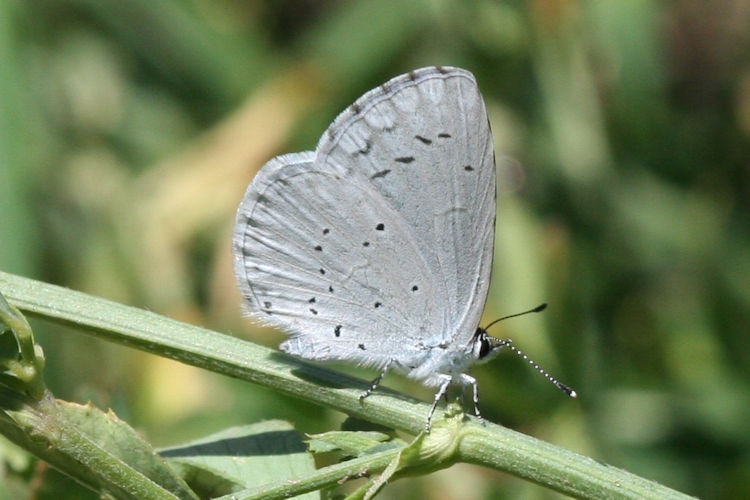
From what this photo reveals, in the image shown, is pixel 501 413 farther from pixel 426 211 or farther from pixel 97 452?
pixel 97 452

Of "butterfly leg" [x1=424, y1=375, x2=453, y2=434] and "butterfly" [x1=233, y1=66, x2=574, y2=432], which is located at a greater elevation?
"butterfly" [x1=233, y1=66, x2=574, y2=432]

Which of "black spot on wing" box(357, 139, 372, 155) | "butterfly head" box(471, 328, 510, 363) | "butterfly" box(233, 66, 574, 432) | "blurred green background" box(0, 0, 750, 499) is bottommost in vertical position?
"butterfly head" box(471, 328, 510, 363)

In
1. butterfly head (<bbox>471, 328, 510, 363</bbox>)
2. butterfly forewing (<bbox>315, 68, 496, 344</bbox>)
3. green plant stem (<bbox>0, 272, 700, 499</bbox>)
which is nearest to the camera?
green plant stem (<bbox>0, 272, 700, 499</bbox>)

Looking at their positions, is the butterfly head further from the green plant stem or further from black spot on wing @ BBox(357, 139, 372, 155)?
black spot on wing @ BBox(357, 139, 372, 155)

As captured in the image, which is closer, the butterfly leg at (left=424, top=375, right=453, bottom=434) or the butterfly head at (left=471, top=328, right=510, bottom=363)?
the butterfly leg at (left=424, top=375, right=453, bottom=434)

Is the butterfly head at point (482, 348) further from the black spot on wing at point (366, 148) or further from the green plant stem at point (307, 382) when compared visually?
the black spot on wing at point (366, 148)

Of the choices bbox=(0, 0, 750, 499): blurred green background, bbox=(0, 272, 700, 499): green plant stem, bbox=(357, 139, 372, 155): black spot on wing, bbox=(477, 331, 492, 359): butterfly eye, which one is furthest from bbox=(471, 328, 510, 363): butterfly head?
bbox=(0, 0, 750, 499): blurred green background

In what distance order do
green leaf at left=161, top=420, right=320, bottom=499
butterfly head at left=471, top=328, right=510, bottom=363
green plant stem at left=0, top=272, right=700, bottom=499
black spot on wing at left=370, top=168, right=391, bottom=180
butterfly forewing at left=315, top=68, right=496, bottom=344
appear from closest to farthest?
green plant stem at left=0, top=272, right=700, bottom=499
green leaf at left=161, top=420, right=320, bottom=499
butterfly forewing at left=315, top=68, right=496, bottom=344
black spot on wing at left=370, top=168, right=391, bottom=180
butterfly head at left=471, top=328, right=510, bottom=363
